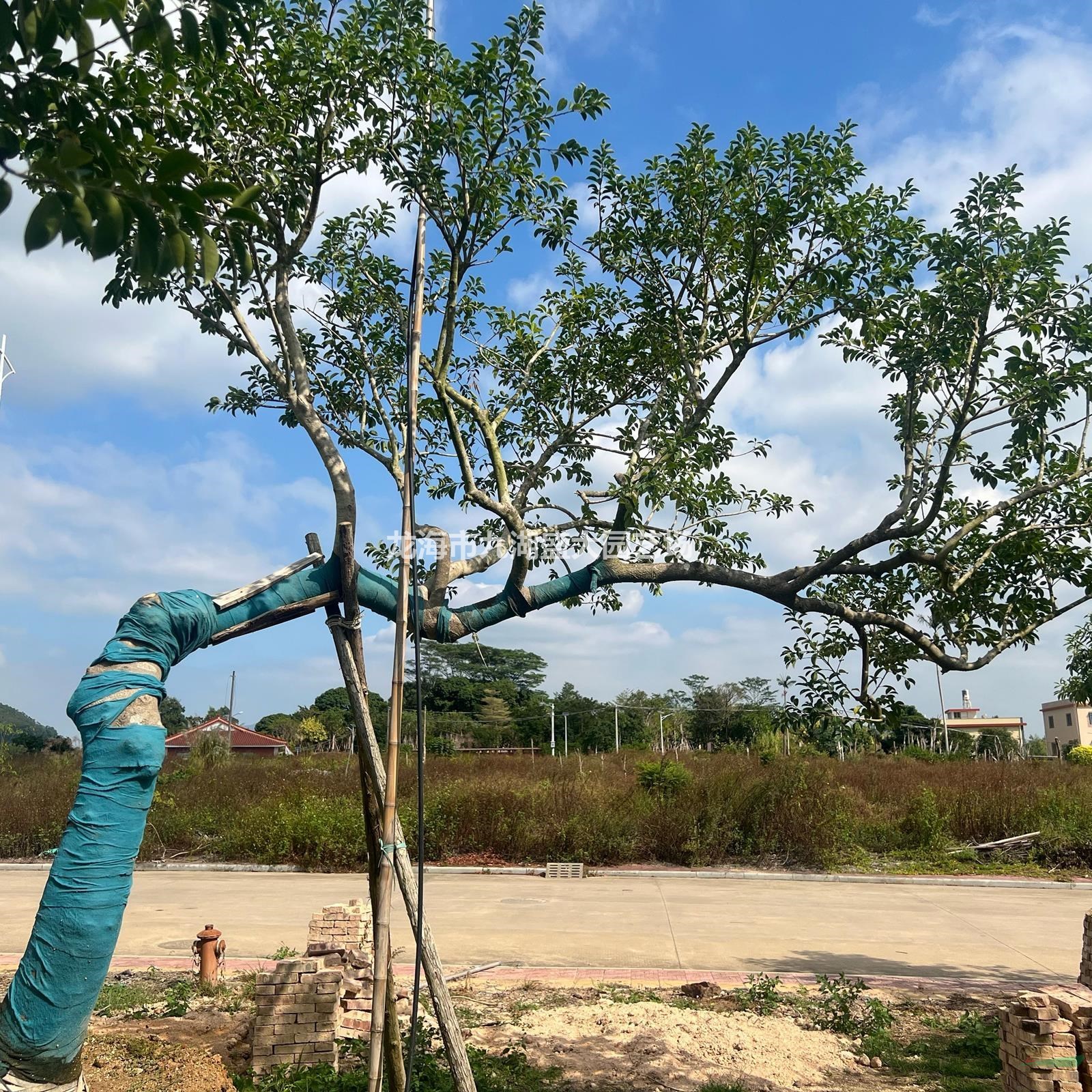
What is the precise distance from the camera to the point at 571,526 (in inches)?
182

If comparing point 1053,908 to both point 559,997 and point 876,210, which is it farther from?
point 876,210

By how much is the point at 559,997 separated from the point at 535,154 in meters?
5.11

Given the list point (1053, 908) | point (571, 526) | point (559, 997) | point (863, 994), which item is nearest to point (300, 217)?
point (571, 526)

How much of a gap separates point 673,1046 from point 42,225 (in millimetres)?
5090

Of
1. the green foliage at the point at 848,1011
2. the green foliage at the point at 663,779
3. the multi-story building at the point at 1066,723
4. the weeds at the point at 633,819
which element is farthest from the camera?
the multi-story building at the point at 1066,723

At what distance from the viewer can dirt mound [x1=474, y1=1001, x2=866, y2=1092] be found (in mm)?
Result: 4609

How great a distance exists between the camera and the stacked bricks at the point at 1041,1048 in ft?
12.9

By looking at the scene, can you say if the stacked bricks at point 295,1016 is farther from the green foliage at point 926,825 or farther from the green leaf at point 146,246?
the green foliage at point 926,825

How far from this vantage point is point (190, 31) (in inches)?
70.4

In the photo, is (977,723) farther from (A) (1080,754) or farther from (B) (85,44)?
(B) (85,44)

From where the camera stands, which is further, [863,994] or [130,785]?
[863,994]

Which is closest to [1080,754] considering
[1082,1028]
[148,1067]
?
[1082,1028]

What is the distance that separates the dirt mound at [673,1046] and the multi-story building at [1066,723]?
56.5 meters

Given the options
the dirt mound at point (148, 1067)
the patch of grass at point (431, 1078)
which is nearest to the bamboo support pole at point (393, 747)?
the patch of grass at point (431, 1078)
